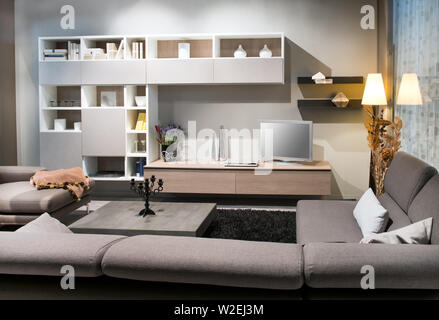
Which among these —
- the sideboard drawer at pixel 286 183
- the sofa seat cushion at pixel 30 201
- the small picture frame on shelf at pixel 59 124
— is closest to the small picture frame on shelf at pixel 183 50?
the sideboard drawer at pixel 286 183

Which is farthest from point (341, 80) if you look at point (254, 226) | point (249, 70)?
point (254, 226)

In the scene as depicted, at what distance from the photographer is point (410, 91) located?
4098mm

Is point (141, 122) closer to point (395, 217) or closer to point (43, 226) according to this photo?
point (395, 217)

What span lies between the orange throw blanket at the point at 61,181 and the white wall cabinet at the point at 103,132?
1.08m

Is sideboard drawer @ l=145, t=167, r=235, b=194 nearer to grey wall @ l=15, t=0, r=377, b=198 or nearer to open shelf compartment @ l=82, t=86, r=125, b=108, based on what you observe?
grey wall @ l=15, t=0, r=377, b=198

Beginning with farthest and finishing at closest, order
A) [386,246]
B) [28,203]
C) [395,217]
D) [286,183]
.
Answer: [286,183]
[28,203]
[395,217]
[386,246]

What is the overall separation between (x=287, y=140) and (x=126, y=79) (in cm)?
206

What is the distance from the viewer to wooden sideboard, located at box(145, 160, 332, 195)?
18.1 ft

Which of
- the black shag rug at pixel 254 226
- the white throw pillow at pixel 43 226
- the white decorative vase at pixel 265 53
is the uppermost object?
the white decorative vase at pixel 265 53

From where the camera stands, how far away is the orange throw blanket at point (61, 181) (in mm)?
4641

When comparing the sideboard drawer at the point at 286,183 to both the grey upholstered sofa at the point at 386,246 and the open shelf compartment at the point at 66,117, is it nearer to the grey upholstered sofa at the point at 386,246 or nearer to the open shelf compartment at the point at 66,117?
the grey upholstered sofa at the point at 386,246
